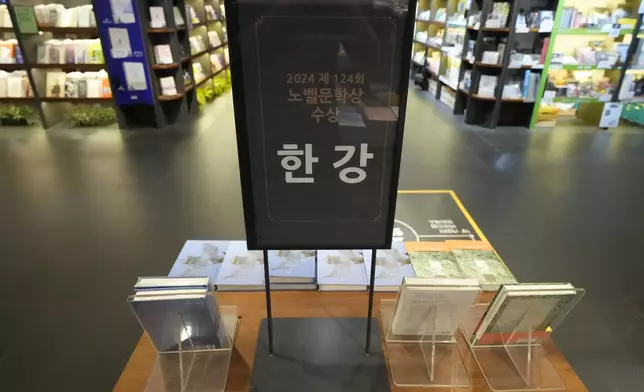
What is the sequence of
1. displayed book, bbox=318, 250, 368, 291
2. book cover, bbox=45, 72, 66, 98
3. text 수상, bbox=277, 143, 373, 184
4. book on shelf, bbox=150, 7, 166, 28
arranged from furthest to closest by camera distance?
book cover, bbox=45, 72, 66, 98 < book on shelf, bbox=150, 7, 166, 28 < displayed book, bbox=318, 250, 368, 291 < text 수상, bbox=277, 143, 373, 184

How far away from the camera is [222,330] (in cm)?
130

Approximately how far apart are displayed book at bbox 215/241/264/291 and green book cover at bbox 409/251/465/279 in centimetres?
65

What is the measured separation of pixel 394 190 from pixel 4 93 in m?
7.07

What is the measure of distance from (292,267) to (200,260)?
0.44m

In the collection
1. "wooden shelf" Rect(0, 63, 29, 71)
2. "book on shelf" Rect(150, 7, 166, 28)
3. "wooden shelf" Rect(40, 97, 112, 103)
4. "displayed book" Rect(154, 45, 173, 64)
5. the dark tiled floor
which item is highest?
"book on shelf" Rect(150, 7, 166, 28)

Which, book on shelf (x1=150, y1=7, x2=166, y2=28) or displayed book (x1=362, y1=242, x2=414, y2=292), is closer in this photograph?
displayed book (x1=362, y1=242, x2=414, y2=292)

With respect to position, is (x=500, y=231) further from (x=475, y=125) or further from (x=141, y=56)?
(x=141, y=56)

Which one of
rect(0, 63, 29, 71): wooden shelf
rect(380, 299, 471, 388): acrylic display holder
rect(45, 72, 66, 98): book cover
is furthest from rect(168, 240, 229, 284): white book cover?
rect(0, 63, 29, 71): wooden shelf

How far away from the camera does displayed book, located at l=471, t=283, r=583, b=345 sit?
1.15 meters

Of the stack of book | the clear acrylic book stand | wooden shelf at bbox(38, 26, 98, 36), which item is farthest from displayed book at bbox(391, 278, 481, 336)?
wooden shelf at bbox(38, 26, 98, 36)

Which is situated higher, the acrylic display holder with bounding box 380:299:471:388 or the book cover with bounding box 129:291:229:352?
the book cover with bounding box 129:291:229:352

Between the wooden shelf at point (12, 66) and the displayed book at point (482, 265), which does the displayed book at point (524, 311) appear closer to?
the displayed book at point (482, 265)

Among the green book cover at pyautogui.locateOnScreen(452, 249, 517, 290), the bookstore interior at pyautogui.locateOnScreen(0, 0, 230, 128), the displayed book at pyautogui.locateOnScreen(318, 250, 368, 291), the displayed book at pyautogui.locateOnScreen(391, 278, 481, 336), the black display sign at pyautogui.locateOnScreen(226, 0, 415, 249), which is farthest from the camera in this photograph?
the bookstore interior at pyautogui.locateOnScreen(0, 0, 230, 128)

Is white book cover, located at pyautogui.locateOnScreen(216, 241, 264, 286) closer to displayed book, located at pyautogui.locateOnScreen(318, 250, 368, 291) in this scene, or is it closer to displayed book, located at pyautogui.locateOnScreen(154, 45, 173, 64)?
displayed book, located at pyautogui.locateOnScreen(318, 250, 368, 291)
